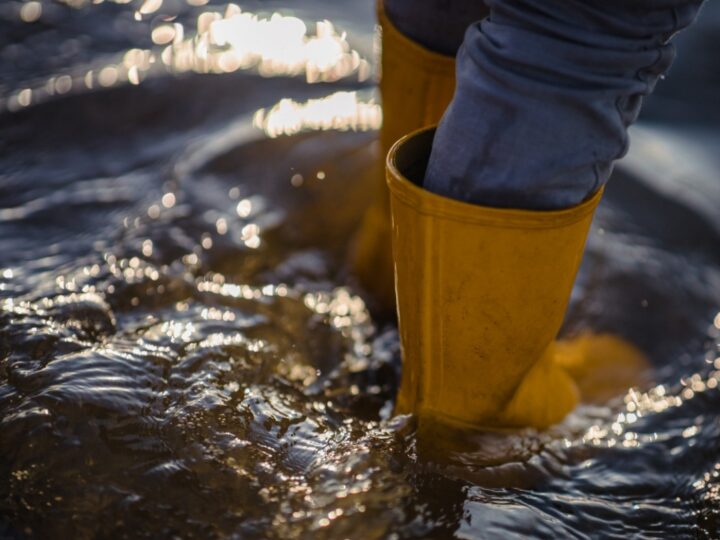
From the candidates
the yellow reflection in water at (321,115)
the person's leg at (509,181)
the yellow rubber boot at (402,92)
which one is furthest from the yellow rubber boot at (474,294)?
the yellow reflection in water at (321,115)

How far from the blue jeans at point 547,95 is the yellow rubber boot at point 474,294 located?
4 cm

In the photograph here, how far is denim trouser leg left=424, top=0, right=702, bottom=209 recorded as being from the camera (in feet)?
3.35

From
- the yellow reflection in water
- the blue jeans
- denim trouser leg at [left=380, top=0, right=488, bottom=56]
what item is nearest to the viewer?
the blue jeans

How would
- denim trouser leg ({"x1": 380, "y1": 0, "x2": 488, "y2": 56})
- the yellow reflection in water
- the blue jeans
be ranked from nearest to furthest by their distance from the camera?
1. the blue jeans
2. denim trouser leg ({"x1": 380, "y1": 0, "x2": 488, "y2": 56})
3. the yellow reflection in water

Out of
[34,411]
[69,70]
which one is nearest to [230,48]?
[69,70]

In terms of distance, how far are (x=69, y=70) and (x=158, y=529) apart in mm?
1867

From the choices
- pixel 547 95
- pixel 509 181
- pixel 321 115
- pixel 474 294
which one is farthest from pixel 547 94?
pixel 321 115

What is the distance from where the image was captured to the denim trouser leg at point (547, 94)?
1021 mm

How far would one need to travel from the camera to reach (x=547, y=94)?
1037 mm

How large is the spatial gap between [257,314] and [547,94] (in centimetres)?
76

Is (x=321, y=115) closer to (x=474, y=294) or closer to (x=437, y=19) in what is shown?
(x=437, y=19)

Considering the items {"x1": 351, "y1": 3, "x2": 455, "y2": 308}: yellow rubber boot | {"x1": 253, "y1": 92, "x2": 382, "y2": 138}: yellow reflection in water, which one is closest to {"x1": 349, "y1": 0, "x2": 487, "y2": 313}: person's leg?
{"x1": 351, "y1": 3, "x2": 455, "y2": 308}: yellow rubber boot

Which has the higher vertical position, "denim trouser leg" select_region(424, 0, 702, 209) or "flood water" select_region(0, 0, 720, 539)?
"denim trouser leg" select_region(424, 0, 702, 209)

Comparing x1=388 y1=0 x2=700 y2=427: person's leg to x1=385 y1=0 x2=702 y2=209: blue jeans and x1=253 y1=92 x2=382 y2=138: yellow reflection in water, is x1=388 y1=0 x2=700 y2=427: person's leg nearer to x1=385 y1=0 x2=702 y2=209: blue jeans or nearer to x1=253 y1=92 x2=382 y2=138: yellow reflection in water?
x1=385 y1=0 x2=702 y2=209: blue jeans
